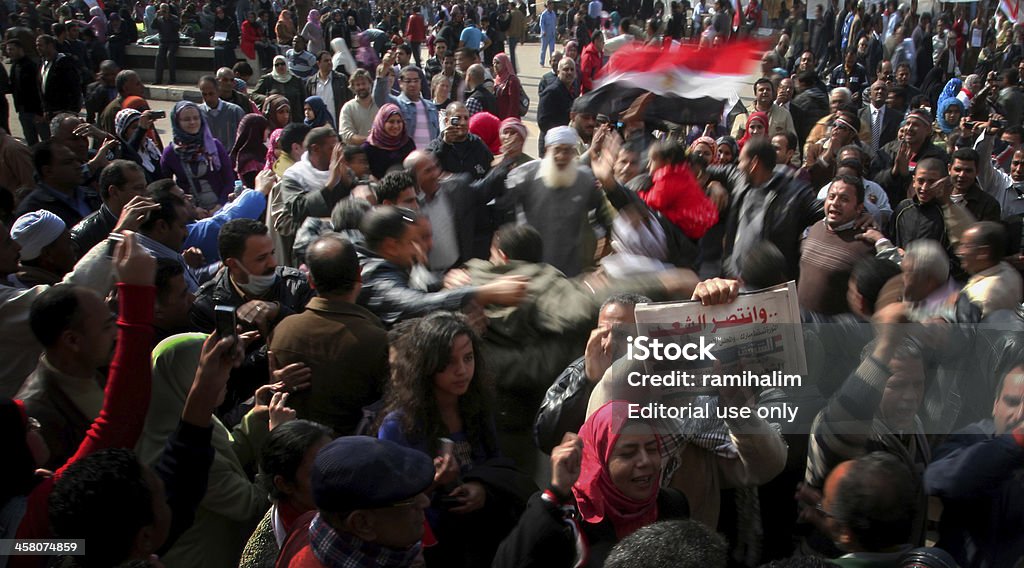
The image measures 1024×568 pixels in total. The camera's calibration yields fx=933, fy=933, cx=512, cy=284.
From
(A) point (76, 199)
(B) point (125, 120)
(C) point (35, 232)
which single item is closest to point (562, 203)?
(C) point (35, 232)

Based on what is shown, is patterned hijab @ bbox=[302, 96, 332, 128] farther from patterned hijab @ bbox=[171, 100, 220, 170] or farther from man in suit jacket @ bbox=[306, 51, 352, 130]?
man in suit jacket @ bbox=[306, 51, 352, 130]

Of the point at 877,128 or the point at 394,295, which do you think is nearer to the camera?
the point at 394,295

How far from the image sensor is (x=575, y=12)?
2414 cm

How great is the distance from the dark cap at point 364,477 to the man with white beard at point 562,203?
292 cm

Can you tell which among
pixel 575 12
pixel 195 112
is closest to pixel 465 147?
pixel 195 112

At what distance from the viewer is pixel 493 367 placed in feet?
11.5

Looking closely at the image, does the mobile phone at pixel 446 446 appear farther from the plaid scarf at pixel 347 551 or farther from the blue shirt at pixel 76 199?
the blue shirt at pixel 76 199

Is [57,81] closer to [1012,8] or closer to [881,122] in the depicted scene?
[881,122]

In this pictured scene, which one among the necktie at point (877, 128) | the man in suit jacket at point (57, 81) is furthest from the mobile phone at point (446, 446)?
the man in suit jacket at point (57, 81)

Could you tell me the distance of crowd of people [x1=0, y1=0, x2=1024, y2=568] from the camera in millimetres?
2441

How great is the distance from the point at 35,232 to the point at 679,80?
3.80 m

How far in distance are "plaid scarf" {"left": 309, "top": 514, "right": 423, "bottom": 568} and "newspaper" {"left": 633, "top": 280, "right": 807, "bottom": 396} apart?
1.15 m

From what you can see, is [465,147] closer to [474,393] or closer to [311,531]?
[474,393]

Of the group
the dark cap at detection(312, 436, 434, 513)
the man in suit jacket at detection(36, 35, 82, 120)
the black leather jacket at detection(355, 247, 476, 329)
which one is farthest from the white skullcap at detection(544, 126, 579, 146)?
the man in suit jacket at detection(36, 35, 82, 120)
